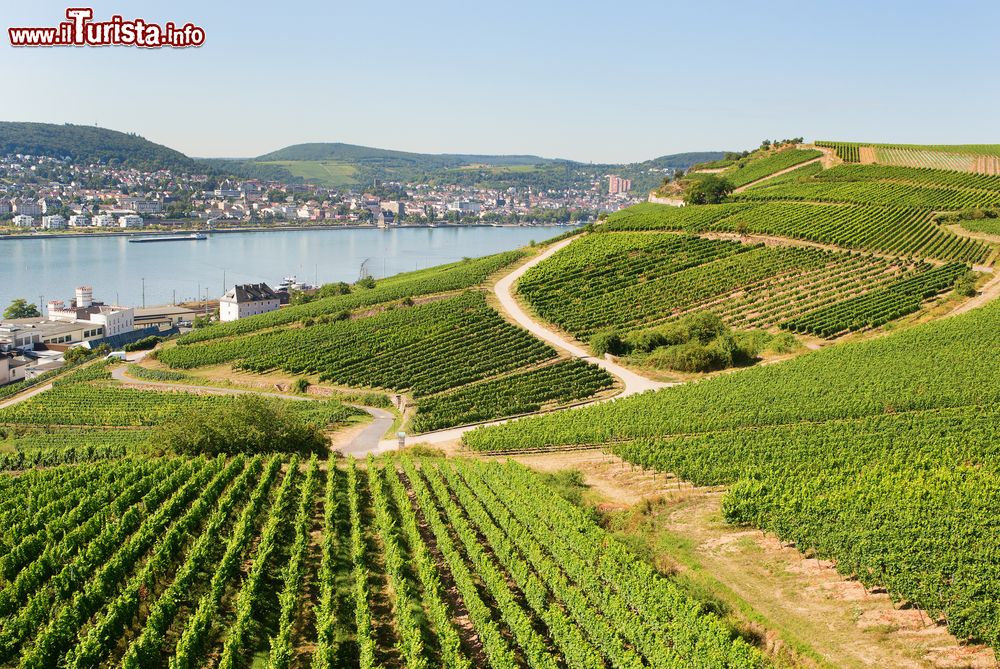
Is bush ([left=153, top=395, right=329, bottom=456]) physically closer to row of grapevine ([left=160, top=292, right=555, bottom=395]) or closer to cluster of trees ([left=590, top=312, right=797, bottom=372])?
row of grapevine ([left=160, top=292, right=555, bottom=395])

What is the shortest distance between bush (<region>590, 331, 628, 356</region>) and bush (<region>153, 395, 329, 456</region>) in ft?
72.7

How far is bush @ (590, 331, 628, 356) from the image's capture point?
50.7 metres

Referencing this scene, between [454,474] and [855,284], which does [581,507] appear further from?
[855,284]

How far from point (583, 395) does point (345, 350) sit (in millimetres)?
18910

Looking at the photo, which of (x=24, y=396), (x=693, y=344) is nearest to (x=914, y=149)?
(x=693, y=344)

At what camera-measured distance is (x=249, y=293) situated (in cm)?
9581

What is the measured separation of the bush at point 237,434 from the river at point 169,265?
94095 millimetres

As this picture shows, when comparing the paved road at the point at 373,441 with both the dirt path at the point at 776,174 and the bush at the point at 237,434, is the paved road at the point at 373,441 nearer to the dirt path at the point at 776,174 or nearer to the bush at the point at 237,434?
the bush at the point at 237,434

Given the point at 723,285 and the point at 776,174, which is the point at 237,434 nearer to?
the point at 723,285

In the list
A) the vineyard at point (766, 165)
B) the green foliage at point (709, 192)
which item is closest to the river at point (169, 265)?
the vineyard at point (766, 165)

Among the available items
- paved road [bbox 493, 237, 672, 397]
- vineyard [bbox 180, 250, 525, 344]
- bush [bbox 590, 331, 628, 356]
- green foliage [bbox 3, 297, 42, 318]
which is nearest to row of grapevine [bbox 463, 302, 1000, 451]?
paved road [bbox 493, 237, 672, 397]

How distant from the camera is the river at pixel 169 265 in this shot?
12569 centimetres

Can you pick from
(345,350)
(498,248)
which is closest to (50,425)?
(345,350)

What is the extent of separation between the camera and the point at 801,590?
2006 cm
